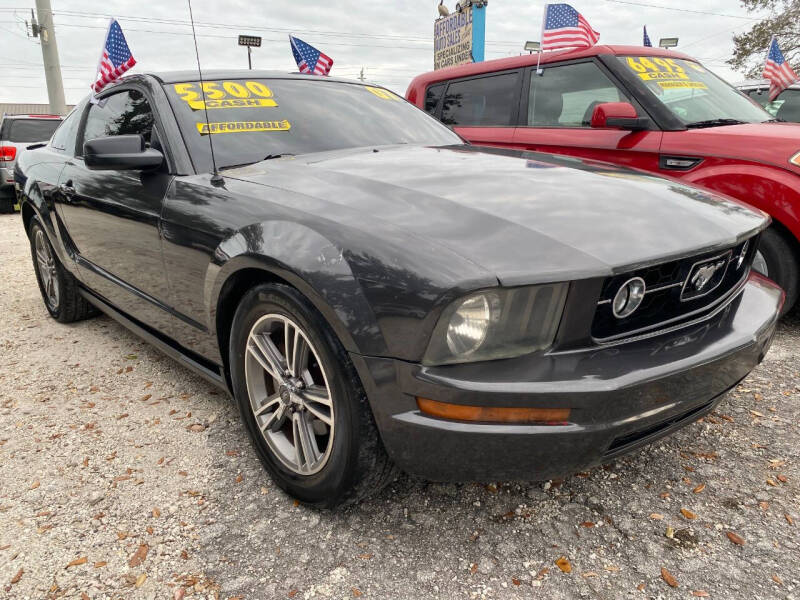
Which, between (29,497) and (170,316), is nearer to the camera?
(29,497)

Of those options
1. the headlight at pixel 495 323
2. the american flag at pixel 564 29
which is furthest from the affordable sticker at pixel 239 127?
the american flag at pixel 564 29


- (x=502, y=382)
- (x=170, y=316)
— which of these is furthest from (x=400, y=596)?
(x=170, y=316)

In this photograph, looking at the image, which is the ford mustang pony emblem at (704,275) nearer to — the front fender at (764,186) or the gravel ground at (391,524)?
the gravel ground at (391,524)

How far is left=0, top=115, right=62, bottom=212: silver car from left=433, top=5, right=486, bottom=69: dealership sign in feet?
26.1

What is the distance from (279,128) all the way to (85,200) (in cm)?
130

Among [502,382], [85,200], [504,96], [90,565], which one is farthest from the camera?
[504,96]

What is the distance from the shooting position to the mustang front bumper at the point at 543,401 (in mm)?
1464

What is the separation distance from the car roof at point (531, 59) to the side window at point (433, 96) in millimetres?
71

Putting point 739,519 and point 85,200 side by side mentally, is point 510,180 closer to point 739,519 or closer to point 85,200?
point 739,519

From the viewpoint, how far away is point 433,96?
5660mm

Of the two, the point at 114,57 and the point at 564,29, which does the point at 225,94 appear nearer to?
the point at 564,29

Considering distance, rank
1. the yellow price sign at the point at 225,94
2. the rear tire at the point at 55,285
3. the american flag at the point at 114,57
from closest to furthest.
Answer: the yellow price sign at the point at 225,94 < the rear tire at the point at 55,285 < the american flag at the point at 114,57

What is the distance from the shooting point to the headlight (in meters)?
1.47

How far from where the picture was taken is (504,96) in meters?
4.97
